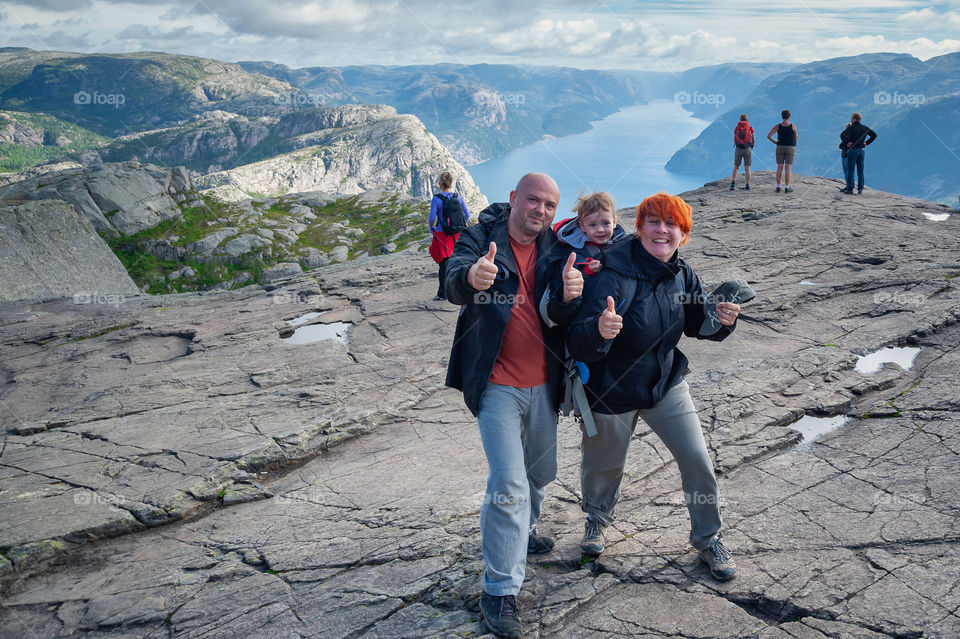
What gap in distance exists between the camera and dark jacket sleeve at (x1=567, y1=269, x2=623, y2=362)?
470 centimetres

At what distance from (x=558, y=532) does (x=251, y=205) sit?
54559 mm

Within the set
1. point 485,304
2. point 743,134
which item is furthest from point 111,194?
point 485,304

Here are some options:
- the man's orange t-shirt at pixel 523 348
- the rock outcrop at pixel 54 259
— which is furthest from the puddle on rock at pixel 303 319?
the man's orange t-shirt at pixel 523 348

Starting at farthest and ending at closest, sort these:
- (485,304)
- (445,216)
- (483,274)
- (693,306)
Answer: (445,216), (693,306), (485,304), (483,274)

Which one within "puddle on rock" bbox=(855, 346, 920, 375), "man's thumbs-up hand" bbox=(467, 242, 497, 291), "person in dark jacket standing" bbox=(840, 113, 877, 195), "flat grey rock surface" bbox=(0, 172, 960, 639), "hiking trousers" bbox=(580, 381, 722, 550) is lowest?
"flat grey rock surface" bbox=(0, 172, 960, 639)

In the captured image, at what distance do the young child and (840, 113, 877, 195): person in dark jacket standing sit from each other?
21.4m

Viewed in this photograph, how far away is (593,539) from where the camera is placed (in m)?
5.88

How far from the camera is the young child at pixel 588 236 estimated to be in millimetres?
5016

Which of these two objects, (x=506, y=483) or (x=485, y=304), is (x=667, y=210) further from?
(x=506, y=483)

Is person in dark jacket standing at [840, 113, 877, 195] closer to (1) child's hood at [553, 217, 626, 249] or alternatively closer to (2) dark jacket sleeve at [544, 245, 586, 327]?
(1) child's hood at [553, 217, 626, 249]

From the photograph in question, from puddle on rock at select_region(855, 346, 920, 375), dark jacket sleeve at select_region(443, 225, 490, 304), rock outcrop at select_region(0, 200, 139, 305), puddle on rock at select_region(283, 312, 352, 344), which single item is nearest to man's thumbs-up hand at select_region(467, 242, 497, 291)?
dark jacket sleeve at select_region(443, 225, 490, 304)

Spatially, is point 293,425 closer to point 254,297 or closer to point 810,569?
point 810,569

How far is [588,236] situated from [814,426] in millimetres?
5926

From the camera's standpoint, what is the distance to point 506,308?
4.98m
